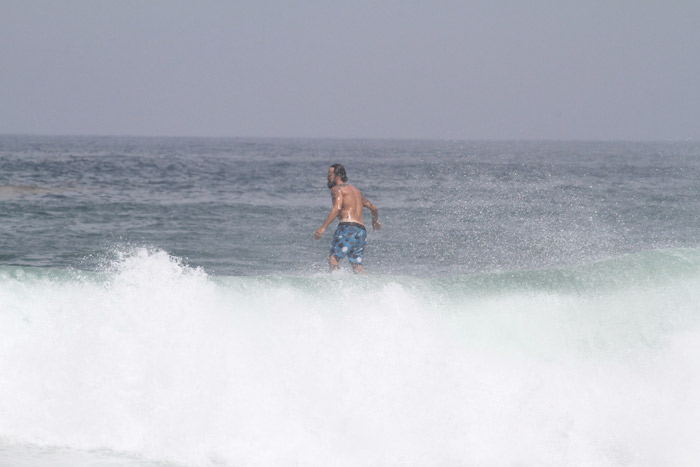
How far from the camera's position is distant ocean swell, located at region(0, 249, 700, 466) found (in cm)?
589

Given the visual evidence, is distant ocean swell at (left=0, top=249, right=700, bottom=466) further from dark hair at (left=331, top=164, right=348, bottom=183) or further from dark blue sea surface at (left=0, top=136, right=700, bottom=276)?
dark blue sea surface at (left=0, top=136, right=700, bottom=276)

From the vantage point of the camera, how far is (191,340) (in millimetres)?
6277

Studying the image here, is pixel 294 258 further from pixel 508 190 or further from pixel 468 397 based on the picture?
pixel 508 190

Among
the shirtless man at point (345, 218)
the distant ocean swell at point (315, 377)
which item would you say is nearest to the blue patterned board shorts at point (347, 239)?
the shirtless man at point (345, 218)

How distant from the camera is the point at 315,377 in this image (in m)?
6.21

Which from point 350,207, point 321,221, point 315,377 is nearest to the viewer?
point 315,377

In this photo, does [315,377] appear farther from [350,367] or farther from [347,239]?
[347,239]

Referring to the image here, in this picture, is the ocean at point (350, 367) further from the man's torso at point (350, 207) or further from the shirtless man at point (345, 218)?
the man's torso at point (350, 207)

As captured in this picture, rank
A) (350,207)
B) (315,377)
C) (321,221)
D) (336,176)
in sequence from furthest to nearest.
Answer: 1. (321,221)
2. (350,207)
3. (336,176)
4. (315,377)

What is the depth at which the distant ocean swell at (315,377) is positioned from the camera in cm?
589

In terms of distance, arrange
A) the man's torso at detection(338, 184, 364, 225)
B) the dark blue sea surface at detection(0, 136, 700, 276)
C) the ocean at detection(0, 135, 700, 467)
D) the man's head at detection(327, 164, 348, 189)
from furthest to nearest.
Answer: the dark blue sea surface at detection(0, 136, 700, 276) → the man's torso at detection(338, 184, 364, 225) → the man's head at detection(327, 164, 348, 189) → the ocean at detection(0, 135, 700, 467)

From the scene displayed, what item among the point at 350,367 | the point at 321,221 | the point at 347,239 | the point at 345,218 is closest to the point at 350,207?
the point at 345,218

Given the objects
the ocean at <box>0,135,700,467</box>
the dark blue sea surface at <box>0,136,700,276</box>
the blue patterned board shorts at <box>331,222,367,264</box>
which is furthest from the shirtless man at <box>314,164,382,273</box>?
the dark blue sea surface at <box>0,136,700,276</box>

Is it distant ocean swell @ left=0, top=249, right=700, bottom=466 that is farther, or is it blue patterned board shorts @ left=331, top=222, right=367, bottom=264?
blue patterned board shorts @ left=331, top=222, right=367, bottom=264
